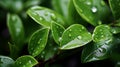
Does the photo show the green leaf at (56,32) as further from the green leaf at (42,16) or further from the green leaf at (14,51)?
the green leaf at (14,51)

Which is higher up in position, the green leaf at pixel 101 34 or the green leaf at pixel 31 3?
the green leaf at pixel 101 34

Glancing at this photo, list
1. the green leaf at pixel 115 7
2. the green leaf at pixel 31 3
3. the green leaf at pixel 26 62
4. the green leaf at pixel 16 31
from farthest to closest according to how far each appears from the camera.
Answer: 1. the green leaf at pixel 31 3
2. the green leaf at pixel 16 31
3. the green leaf at pixel 115 7
4. the green leaf at pixel 26 62

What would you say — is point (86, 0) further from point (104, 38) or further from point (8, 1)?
point (8, 1)

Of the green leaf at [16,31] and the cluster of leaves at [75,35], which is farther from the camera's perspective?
the green leaf at [16,31]

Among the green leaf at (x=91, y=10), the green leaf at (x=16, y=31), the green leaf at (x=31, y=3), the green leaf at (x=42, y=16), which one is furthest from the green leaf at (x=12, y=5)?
the green leaf at (x=91, y=10)

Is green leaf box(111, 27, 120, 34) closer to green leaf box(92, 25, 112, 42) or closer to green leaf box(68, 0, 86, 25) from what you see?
green leaf box(92, 25, 112, 42)

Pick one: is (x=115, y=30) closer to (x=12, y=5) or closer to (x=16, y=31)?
(x=16, y=31)

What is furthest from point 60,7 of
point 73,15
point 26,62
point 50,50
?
point 26,62

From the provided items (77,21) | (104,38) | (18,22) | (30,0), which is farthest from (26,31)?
(104,38)
